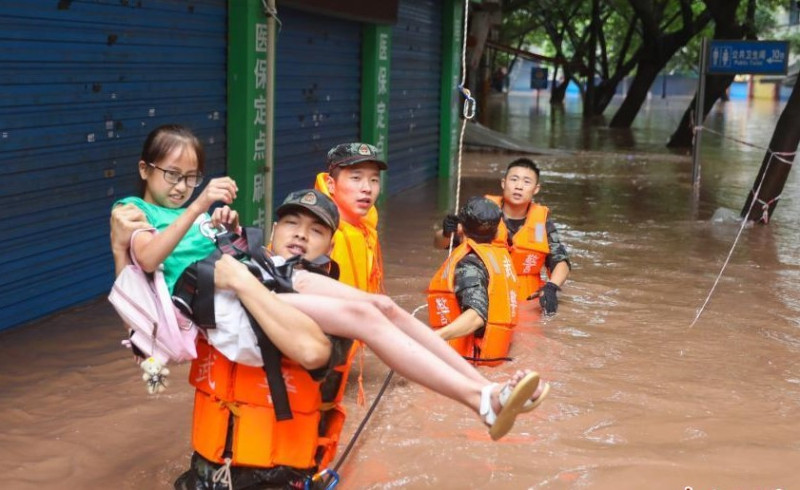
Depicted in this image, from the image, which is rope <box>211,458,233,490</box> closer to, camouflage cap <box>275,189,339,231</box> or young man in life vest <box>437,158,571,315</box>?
camouflage cap <box>275,189,339,231</box>

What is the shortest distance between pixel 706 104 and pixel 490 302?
16.1m

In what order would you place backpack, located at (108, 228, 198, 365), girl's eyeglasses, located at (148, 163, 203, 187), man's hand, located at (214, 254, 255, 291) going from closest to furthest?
1. man's hand, located at (214, 254, 255, 291)
2. backpack, located at (108, 228, 198, 365)
3. girl's eyeglasses, located at (148, 163, 203, 187)

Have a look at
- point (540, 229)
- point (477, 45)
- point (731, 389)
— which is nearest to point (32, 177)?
point (540, 229)

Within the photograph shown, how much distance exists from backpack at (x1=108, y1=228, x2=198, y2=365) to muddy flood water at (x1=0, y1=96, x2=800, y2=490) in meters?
0.81

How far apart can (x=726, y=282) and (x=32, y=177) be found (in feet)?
17.4

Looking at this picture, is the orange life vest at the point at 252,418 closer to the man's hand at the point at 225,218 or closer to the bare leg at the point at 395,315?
the bare leg at the point at 395,315

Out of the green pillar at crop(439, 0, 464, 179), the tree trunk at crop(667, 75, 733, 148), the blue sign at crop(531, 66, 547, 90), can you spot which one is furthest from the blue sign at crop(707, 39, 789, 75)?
the blue sign at crop(531, 66, 547, 90)

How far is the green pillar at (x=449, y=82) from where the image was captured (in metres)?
14.7

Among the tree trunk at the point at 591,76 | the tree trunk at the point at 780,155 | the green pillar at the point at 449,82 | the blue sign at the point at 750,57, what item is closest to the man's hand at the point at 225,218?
the tree trunk at the point at 780,155

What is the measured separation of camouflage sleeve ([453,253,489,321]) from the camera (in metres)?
5.38

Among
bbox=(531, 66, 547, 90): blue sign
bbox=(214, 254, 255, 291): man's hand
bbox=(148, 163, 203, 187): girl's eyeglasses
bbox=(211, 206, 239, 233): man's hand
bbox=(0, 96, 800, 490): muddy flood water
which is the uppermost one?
bbox=(531, 66, 547, 90): blue sign

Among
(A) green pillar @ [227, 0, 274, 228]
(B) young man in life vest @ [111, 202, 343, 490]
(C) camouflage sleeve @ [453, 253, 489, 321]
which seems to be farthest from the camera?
(A) green pillar @ [227, 0, 274, 228]

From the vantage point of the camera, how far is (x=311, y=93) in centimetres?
1018

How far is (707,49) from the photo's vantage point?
47.6 ft
